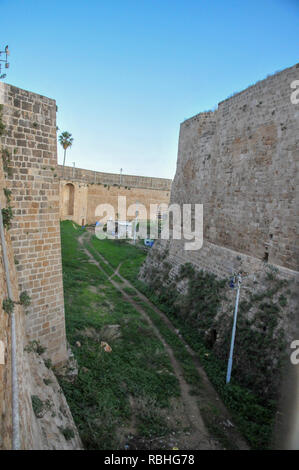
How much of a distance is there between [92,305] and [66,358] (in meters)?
4.92

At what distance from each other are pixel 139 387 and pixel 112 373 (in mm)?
800

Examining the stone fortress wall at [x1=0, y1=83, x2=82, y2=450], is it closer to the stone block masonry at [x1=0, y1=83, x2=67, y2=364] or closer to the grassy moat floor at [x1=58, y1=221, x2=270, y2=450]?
the stone block masonry at [x1=0, y1=83, x2=67, y2=364]

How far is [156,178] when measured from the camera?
39938 mm

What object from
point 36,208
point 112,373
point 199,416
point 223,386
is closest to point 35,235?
point 36,208

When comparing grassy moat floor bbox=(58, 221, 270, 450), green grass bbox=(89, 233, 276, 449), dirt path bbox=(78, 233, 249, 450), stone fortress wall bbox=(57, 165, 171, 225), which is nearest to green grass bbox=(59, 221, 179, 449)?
grassy moat floor bbox=(58, 221, 270, 450)

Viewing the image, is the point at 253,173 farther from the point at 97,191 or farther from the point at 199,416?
the point at 97,191

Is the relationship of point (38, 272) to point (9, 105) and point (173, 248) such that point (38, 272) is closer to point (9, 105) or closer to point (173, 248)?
point (9, 105)

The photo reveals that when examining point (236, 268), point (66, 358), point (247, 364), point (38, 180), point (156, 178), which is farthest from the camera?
point (156, 178)

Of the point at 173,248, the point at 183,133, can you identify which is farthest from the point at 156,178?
the point at 173,248

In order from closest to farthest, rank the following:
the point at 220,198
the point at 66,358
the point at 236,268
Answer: the point at 66,358
the point at 236,268
the point at 220,198

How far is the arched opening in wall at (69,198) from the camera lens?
33.5 metres

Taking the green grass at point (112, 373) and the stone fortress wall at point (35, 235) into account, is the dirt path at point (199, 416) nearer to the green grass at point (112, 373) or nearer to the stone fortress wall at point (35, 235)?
the green grass at point (112, 373)

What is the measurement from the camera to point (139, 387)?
7520 mm

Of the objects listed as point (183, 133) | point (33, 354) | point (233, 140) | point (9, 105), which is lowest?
point (33, 354)
